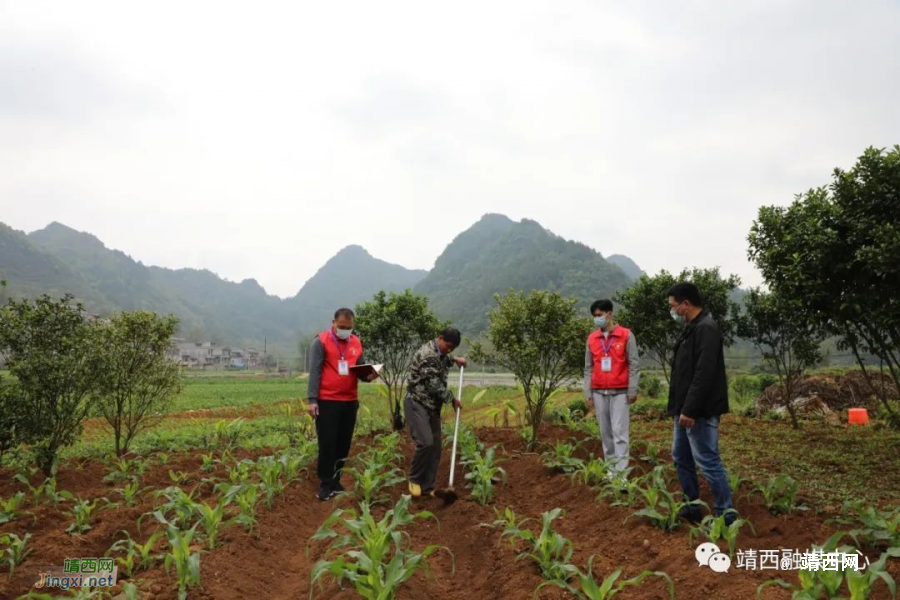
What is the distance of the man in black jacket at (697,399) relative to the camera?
4.62 meters

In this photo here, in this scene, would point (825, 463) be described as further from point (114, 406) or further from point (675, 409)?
point (114, 406)

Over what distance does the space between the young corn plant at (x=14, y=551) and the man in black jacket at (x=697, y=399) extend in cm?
514

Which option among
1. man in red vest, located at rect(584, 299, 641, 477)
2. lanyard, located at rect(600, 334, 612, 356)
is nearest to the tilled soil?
man in red vest, located at rect(584, 299, 641, 477)

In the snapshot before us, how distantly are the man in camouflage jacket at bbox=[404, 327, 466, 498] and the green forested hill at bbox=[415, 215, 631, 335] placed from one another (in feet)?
154

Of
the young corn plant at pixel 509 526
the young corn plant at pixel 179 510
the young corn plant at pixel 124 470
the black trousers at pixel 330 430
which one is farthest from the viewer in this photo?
the young corn plant at pixel 124 470

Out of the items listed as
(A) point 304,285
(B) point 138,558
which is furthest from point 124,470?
(A) point 304,285

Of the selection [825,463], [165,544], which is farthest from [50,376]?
[825,463]

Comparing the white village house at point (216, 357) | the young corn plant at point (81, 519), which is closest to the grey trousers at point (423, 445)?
the young corn plant at point (81, 519)

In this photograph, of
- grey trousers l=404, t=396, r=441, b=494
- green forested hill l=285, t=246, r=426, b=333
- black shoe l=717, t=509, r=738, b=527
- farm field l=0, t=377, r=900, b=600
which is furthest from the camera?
green forested hill l=285, t=246, r=426, b=333

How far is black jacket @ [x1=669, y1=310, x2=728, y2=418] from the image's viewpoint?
4625mm

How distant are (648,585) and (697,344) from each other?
2053mm

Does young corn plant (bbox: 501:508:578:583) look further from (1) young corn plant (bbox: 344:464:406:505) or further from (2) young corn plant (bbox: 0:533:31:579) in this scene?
(2) young corn plant (bbox: 0:533:31:579)

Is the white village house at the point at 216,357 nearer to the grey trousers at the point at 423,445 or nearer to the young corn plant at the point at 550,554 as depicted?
the grey trousers at the point at 423,445

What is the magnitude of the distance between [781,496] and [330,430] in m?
4.54
